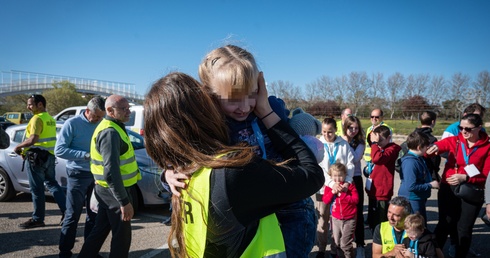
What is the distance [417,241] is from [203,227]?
9.45 feet

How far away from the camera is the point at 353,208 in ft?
12.2

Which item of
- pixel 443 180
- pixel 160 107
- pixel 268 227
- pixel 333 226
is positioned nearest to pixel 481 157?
pixel 443 180

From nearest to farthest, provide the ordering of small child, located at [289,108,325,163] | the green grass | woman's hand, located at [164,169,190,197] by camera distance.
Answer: woman's hand, located at [164,169,190,197], small child, located at [289,108,325,163], the green grass

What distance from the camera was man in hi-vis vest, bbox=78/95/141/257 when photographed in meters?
2.94

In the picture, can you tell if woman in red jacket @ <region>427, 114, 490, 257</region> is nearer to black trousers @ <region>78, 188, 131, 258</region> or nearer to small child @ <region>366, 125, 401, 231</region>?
small child @ <region>366, 125, 401, 231</region>

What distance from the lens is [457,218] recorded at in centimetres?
391

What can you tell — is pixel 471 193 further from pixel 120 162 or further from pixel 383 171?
pixel 120 162

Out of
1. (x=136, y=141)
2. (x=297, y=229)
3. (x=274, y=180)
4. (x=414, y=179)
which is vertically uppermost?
(x=274, y=180)

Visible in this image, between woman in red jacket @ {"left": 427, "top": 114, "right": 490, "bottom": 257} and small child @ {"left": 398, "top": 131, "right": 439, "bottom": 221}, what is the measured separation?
0.15 metres

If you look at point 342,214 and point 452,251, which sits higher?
point 342,214

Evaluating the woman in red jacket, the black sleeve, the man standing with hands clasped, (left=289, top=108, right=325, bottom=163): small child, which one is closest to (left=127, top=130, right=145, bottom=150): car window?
the man standing with hands clasped

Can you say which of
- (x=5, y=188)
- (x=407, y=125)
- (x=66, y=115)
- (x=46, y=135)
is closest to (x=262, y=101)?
(x=46, y=135)

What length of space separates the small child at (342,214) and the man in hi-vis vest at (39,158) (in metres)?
4.14

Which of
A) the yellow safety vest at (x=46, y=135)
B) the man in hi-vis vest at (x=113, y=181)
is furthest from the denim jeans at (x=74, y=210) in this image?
the yellow safety vest at (x=46, y=135)
